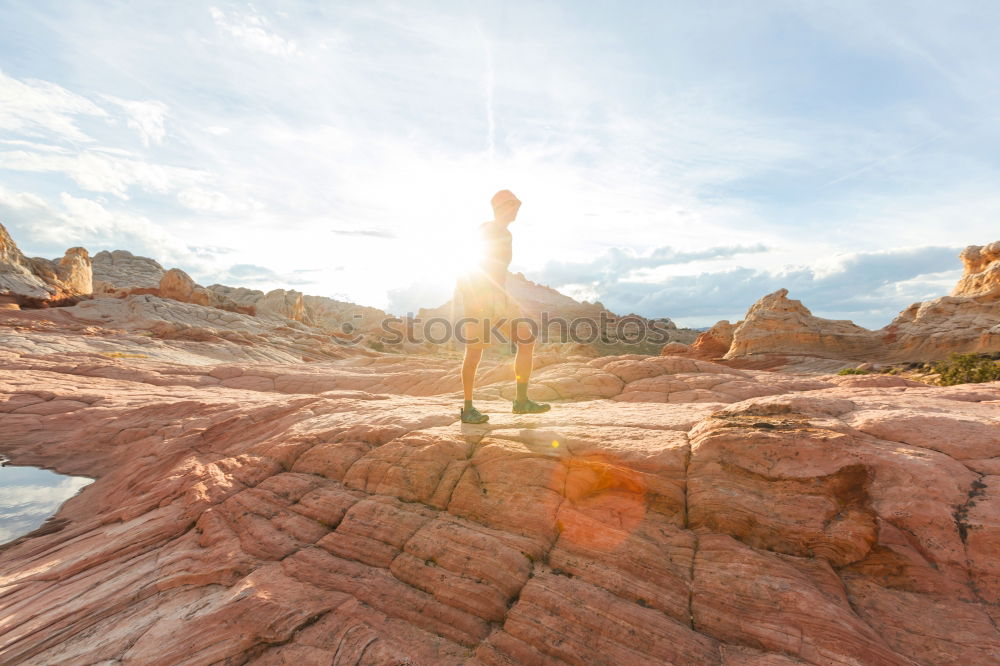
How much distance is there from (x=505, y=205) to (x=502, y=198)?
0.35 ft

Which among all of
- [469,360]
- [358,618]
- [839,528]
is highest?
[469,360]

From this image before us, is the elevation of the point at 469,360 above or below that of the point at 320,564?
above

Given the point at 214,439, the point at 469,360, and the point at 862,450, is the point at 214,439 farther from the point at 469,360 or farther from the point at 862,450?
the point at 862,450

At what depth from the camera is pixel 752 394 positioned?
920 centimetres

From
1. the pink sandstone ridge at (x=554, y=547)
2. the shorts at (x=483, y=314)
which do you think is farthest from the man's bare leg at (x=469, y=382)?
the pink sandstone ridge at (x=554, y=547)

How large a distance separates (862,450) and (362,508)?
14.5 ft

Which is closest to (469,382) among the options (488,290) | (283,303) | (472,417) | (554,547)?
(472,417)

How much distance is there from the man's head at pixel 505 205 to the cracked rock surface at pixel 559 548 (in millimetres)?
2662

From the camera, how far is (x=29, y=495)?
6848mm

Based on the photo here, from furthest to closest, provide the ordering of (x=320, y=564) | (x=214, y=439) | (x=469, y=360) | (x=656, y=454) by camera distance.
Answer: (x=214, y=439) → (x=469, y=360) → (x=656, y=454) → (x=320, y=564)

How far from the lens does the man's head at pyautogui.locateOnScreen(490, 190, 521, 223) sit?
5820 millimetres

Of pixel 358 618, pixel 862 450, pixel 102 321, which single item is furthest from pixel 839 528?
pixel 102 321

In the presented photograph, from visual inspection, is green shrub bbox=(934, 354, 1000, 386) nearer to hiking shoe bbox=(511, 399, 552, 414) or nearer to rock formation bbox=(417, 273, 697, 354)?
hiking shoe bbox=(511, 399, 552, 414)

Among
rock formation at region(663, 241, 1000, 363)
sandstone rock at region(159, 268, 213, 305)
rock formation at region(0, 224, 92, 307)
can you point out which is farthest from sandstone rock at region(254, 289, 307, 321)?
rock formation at region(663, 241, 1000, 363)
